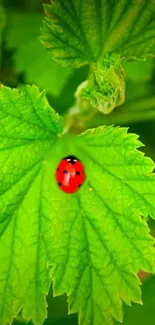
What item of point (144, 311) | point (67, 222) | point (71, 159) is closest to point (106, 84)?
point (71, 159)

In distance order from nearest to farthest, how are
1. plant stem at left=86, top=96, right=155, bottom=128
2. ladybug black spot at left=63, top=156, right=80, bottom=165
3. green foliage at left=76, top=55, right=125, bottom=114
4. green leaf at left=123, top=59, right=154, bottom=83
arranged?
green foliage at left=76, top=55, right=125, bottom=114 < ladybug black spot at left=63, top=156, right=80, bottom=165 < plant stem at left=86, top=96, right=155, bottom=128 < green leaf at left=123, top=59, right=154, bottom=83

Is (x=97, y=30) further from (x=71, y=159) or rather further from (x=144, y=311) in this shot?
(x=144, y=311)

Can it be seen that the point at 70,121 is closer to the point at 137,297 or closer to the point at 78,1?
the point at 78,1

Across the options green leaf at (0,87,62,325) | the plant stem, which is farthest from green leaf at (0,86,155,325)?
the plant stem

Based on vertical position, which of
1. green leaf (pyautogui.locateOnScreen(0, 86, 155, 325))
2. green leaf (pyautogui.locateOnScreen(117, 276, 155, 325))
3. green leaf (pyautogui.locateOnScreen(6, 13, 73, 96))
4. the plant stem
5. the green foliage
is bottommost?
green leaf (pyautogui.locateOnScreen(117, 276, 155, 325))

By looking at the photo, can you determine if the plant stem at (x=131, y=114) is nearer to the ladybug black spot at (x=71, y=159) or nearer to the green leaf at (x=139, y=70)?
the green leaf at (x=139, y=70)

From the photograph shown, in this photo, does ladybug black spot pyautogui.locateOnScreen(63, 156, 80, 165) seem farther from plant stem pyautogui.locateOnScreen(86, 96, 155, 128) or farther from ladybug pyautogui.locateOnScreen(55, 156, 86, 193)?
plant stem pyautogui.locateOnScreen(86, 96, 155, 128)
